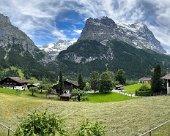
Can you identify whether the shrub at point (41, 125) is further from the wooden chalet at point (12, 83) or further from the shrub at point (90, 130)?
the wooden chalet at point (12, 83)

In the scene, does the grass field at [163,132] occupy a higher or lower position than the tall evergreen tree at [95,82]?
lower

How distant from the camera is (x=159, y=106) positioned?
183 feet

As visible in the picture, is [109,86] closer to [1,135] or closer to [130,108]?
[130,108]

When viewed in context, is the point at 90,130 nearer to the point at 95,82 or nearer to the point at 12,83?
the point at 95,82

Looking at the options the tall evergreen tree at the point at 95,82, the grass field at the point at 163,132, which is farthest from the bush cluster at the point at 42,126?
the tall evergreen tree at the point at 95,82

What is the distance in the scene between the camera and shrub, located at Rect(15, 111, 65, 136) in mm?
24467

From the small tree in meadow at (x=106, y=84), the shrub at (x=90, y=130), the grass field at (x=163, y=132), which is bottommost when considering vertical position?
the grass field at (x=163, y=132)

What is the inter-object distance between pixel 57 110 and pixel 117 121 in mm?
17109

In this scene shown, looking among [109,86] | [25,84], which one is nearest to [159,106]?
[109,86]

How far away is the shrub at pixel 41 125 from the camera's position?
2447cm

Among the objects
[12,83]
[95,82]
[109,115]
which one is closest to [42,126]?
Result: [109,115]

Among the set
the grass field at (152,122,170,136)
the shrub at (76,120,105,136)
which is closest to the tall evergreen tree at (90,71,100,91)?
the grass field at (152,122,170,136)

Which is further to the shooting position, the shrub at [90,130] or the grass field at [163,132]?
the grass field at [163,132]

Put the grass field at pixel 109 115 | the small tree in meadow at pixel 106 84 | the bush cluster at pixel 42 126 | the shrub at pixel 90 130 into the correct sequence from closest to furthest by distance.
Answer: the shrub at pixel 90 130 < the bush cluster at pixel 42 126 < the grass field at pixel 109 115 < the small tree in meadow at pixel 106 84
